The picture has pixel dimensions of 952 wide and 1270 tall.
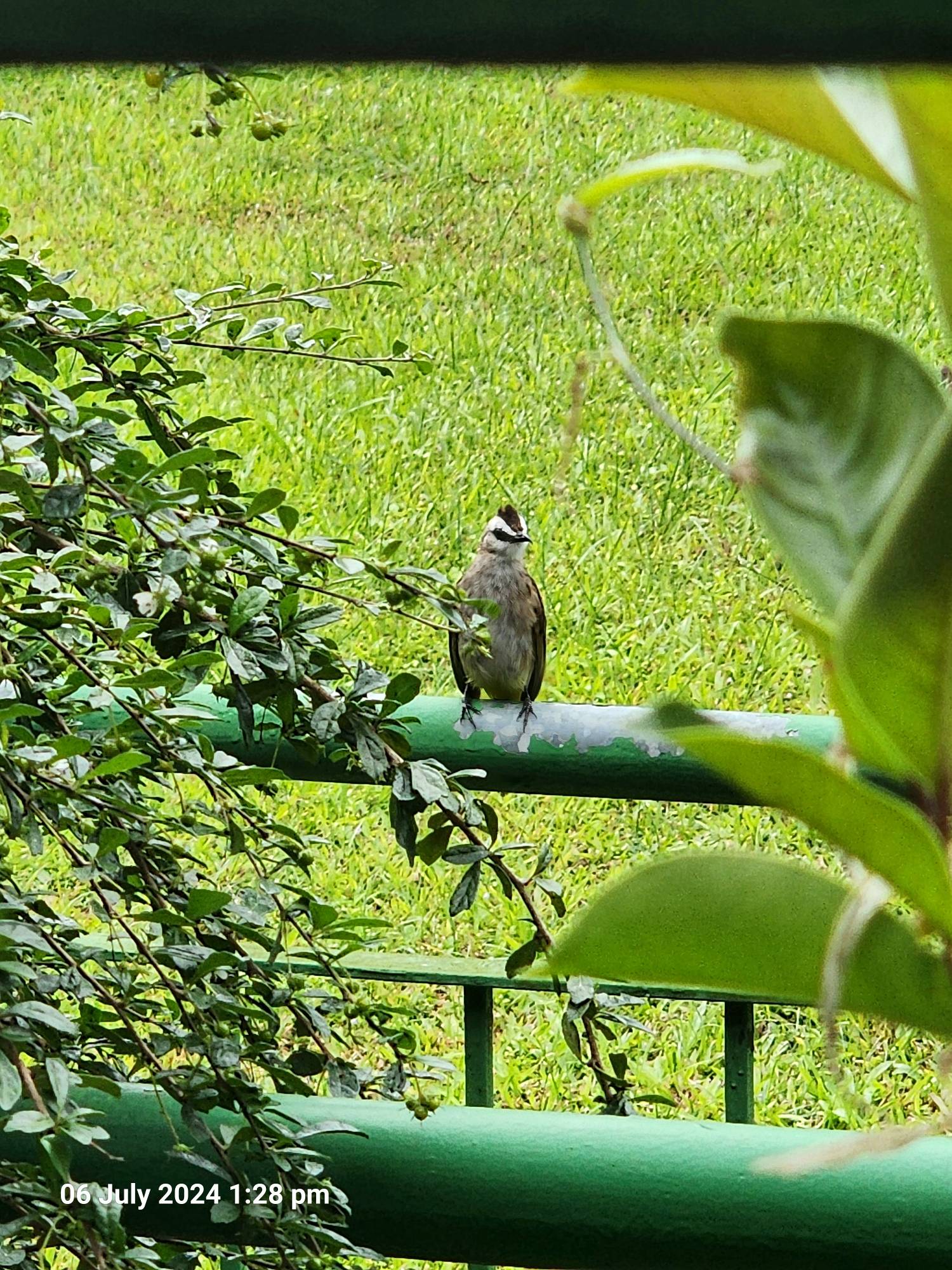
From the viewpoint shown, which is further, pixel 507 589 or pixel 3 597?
pixel 507 589

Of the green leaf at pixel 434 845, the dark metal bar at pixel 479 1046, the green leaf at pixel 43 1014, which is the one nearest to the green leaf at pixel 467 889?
the green leaf at pixel 434 845

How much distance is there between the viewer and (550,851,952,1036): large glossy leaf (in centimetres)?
28

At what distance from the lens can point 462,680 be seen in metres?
2.47

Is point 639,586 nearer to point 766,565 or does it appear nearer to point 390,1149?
point 766,565

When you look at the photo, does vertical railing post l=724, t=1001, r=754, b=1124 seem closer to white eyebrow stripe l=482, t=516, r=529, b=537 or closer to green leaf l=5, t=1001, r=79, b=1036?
green leaf l=5, t=1001, r=79, b=1036

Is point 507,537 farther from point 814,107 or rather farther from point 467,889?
point 814,107

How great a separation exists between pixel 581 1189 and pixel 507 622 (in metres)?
1.84

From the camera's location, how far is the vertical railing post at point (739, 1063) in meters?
1.21

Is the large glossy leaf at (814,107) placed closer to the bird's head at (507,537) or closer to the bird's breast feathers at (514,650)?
the bird's breast feathers at (514,650)

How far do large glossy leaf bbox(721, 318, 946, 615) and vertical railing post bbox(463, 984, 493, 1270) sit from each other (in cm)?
101

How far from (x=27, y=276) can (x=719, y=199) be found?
3.98 m

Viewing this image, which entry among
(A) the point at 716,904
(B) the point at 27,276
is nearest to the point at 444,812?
(B) the point at 27,276

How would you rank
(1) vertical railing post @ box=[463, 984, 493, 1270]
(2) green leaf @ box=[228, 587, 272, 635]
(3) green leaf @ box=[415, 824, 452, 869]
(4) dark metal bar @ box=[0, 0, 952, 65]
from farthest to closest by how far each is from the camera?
(1) vertical railing post @ box=[463, 984, 493, 1270]
(3) green leaf @ box=[415, 824, 452, 869]
(2) green leaf @ box=[228, 587, 272, 635]
(4) dark metal bar @ box=[0, 0, 952, 65]

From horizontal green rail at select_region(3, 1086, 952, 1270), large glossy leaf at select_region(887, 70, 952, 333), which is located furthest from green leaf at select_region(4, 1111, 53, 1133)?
large glossy leaf at select_region(887, 70, 952, 333)
